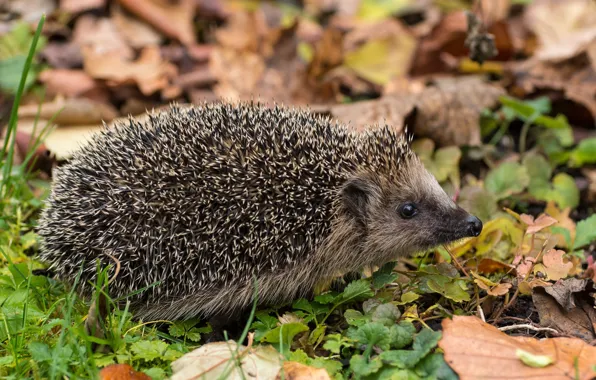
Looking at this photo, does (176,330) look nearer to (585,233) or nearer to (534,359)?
(534,359)

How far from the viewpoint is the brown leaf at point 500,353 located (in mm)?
3277

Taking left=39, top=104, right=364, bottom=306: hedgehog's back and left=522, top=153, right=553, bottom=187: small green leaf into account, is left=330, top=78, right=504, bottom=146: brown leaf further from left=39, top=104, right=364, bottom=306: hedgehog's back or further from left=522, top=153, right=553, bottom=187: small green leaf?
left=39, top=104, right=364, bottom=306: hedgehog's back

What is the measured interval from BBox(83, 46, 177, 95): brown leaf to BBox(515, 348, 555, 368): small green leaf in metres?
5.51

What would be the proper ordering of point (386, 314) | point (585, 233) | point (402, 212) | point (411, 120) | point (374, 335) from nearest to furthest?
point (374, 335), point (386, 314), point (402, 212), point (585, 233), point (411, 120)

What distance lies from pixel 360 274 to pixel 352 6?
7044 mm

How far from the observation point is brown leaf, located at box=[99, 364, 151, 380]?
11.0 ft

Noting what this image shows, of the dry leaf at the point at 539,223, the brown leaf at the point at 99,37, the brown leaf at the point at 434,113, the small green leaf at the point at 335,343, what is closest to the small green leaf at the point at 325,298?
the small green leaf at the point at 335,343

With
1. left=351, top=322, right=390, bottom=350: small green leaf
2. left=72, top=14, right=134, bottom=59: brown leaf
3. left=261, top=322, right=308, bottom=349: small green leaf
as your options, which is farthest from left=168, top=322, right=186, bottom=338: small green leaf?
left=72, top=14, right=134, bottom=59: brown leaf

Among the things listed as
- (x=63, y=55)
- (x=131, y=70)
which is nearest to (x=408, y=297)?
(x=131, y=70)

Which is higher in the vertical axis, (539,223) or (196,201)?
(196,201)

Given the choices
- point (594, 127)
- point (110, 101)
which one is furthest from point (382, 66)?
point (110, 101)

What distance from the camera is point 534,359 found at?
10.9 feet

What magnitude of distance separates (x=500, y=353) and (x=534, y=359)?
17cm

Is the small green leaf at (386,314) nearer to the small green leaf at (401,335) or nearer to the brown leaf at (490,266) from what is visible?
the small green leaf at (401,335)
